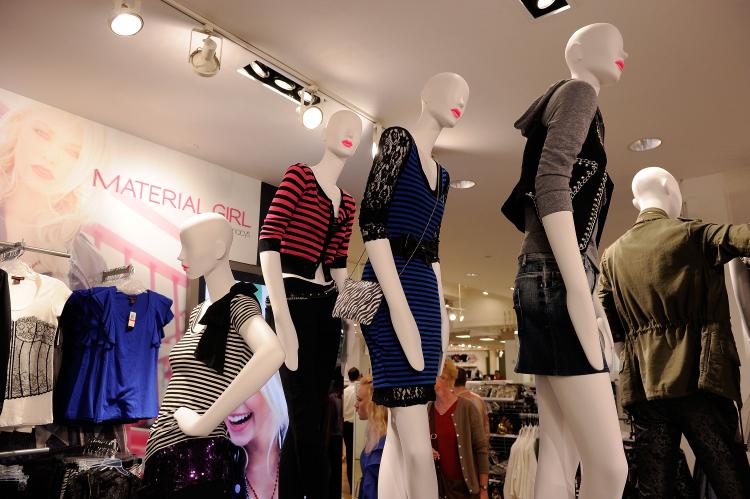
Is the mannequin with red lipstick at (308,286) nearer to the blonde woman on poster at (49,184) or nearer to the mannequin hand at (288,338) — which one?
the mannequin hand at (288,338)

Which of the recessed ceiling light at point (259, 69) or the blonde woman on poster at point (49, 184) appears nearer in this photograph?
the recessed ceiling light at point (259, 69)

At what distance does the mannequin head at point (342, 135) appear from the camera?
2.66 m

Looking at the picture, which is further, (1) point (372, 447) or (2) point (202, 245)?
(1) point (372, 447)

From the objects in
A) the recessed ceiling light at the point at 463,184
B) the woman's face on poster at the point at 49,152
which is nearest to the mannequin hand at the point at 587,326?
the woman's face on poster at the point at 49,152

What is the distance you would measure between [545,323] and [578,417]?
25 cm

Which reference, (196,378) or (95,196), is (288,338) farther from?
(95,196)

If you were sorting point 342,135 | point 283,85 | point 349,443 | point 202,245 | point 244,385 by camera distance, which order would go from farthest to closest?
point 349,443 < point 283,85 < point 342,135 < point 202,245 < point 244,385

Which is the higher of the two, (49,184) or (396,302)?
(49,184)

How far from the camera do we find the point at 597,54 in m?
1.83

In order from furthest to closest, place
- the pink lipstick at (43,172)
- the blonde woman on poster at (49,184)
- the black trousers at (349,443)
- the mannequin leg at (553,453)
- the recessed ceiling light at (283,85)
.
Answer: the black trousers at (349,443), the pink lipstick at (43,172), the blonde woman on poster at (49,184), the recessed ceiling light at (283,85), the mannequin leg at (553,453)

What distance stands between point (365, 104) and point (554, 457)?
344 cm

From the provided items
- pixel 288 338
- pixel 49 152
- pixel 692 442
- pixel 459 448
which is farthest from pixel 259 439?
pixel 49 152

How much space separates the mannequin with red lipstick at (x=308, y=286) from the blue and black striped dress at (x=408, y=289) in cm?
50

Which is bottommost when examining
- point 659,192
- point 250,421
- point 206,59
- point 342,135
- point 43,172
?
point 250,421
